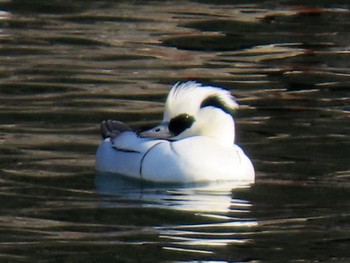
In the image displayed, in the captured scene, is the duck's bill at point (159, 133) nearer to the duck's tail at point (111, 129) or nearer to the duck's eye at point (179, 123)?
the duck's eye at point (179, 123)

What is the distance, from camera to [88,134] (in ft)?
44.9

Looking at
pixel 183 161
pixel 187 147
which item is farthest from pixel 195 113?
pixel 183 161

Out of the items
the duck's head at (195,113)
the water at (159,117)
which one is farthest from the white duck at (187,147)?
the water at (159,117)

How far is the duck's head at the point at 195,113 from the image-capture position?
11.9m

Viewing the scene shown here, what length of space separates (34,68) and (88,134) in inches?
146

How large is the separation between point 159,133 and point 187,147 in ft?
0.85

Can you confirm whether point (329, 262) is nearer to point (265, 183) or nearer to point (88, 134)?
point (265, 183)

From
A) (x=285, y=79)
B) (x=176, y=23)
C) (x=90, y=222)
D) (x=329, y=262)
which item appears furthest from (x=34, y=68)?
(x=329, y=262)

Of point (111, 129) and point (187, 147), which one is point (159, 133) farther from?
point (111, 129)

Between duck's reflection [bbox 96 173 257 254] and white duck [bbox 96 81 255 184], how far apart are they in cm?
10

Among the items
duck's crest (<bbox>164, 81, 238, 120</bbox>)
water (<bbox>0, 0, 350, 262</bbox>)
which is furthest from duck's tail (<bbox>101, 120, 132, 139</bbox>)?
duck's crest (<bbox>164, 81, 238, 120</bbox>)

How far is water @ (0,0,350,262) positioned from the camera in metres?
9.70

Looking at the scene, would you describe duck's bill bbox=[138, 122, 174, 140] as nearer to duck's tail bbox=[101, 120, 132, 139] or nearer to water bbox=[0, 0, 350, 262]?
water bbox=[0, 0, 350, 262]

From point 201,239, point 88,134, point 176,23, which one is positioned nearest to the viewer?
point 201,239
